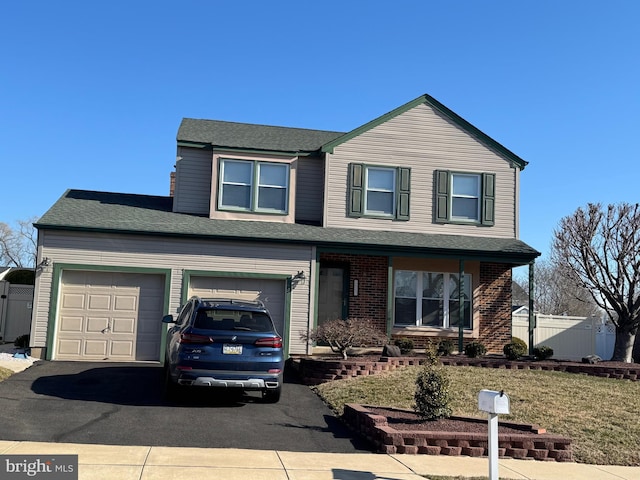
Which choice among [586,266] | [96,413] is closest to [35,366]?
[96,413]

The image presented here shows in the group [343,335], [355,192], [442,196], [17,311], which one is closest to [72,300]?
[17,311]

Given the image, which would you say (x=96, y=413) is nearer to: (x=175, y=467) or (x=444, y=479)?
(x=175, y=467)

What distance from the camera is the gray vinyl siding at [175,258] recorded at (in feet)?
51.7

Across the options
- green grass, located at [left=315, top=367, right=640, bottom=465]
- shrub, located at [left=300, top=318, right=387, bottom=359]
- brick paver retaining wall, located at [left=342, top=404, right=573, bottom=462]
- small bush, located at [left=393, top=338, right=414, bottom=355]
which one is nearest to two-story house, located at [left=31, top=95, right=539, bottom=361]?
small bush, located at [left=393, top=338, right=414, bottom=355]

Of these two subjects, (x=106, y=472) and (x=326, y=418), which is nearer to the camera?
(x=106, y=472)

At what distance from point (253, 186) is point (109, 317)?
5.31 m

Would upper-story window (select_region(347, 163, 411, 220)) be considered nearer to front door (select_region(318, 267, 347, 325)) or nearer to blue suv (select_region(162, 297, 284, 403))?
front door (select_region(318, 267, 347, 325))

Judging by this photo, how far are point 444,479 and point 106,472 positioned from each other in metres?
3.79

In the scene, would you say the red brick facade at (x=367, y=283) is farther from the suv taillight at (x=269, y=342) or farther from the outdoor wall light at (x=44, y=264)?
the suv taillight at (x=269, y=342)

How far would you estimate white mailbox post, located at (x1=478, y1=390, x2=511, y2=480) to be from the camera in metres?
6.95

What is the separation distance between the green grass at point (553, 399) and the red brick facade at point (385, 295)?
3.61 metres

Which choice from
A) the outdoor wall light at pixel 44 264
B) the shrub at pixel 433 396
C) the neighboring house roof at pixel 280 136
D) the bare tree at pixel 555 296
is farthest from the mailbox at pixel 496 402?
the bare tree at pixel 555 296

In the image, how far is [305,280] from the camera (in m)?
16.9

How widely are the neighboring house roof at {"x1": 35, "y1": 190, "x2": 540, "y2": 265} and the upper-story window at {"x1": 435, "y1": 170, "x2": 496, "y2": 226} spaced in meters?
Result: 0.64
